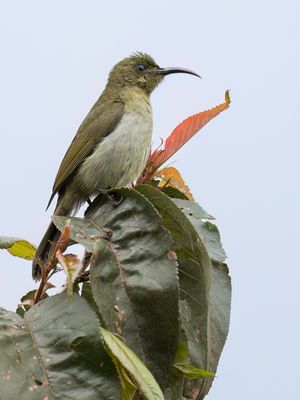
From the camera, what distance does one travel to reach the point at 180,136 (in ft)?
9.52

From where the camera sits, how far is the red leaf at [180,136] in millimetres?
2898

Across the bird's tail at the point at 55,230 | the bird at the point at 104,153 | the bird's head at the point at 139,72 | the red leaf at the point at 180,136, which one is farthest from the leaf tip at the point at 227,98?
A: the bird's head at the point at 139,72

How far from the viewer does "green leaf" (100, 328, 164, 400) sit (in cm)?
145

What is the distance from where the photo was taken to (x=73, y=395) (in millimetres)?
1581

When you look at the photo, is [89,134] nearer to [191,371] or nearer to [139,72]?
[139,72]

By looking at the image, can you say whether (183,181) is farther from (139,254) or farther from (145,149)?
(145,149)

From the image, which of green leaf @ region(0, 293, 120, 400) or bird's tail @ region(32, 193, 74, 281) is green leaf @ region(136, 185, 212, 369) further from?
bird's tail @ region(32, 193, 74, 281)

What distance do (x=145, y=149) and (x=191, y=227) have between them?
2.42 metres

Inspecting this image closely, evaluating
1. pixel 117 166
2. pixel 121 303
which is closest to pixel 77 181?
pixel 117 166

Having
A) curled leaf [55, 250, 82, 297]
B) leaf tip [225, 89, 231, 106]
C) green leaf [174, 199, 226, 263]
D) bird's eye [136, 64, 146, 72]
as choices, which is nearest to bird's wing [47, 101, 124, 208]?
bird's eye [136, 64, 146, 72]

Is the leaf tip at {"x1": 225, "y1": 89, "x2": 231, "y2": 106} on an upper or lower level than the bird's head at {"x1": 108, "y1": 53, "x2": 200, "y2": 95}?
upper

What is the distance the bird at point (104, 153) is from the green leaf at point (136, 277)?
67.4 inches

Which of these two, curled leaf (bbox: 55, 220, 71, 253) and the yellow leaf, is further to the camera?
the yellow leaf

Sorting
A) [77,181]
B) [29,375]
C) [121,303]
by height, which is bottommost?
[77,181]
